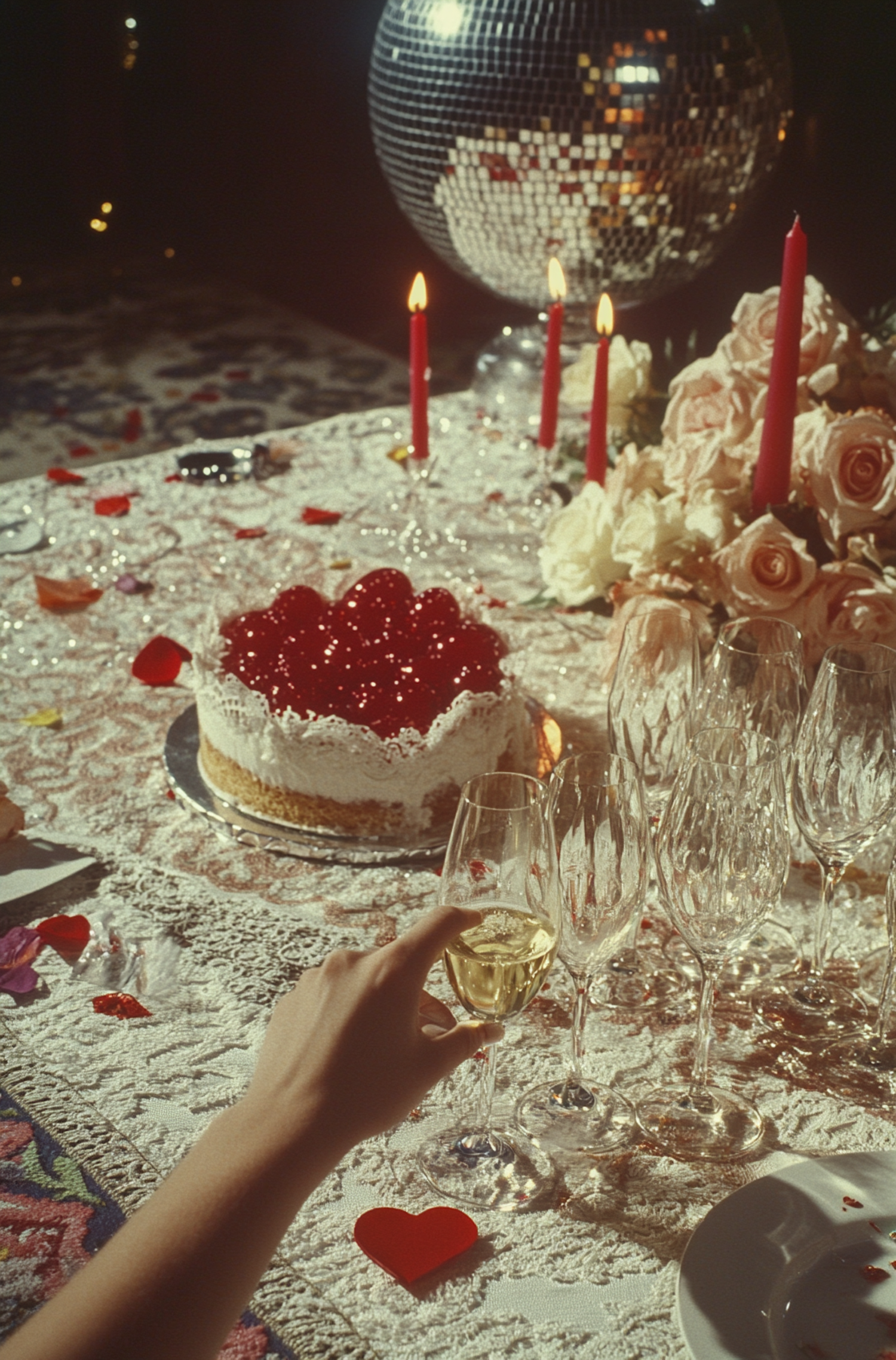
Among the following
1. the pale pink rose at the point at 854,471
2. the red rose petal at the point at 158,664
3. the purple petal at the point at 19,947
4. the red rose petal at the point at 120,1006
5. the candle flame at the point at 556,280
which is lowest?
the red rose petal at the point at 120,1006

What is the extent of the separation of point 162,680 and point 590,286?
1187mm

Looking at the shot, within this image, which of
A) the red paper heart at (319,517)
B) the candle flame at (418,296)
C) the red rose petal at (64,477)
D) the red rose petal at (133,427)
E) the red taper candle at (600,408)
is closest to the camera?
the red taper candle at (600,408)

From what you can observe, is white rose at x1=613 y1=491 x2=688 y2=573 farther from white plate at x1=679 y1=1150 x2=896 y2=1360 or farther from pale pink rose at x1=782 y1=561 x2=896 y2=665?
white plate at x1=679 y1=1150 x2=896 y2=1360

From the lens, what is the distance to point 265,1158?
77 centimetres

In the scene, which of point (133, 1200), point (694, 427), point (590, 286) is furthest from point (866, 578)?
point (590, 286)

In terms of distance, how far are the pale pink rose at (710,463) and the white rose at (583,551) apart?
91 mm

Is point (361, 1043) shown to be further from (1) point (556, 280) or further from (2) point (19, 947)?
(1) point (556, 280)

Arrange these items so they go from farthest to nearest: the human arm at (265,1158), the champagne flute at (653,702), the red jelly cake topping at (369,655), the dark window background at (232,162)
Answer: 1. the dark window background at (232,162)
2. the red jelly cake topping at (369,655)
3. the champagne flute at (653,702)
4. the human arm at (265,1158)

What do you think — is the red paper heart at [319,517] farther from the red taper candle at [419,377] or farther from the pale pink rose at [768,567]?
the pale pink rose at [768,567]

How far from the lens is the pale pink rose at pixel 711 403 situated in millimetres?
1568

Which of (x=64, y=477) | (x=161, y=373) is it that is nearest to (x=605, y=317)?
(x=64, y=477)

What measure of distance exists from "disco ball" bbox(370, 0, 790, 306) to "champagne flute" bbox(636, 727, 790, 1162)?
1474mm

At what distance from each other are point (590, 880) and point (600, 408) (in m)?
0.97

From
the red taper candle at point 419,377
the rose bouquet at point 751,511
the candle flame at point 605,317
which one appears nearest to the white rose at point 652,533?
the rose bouquet at point 751,511
